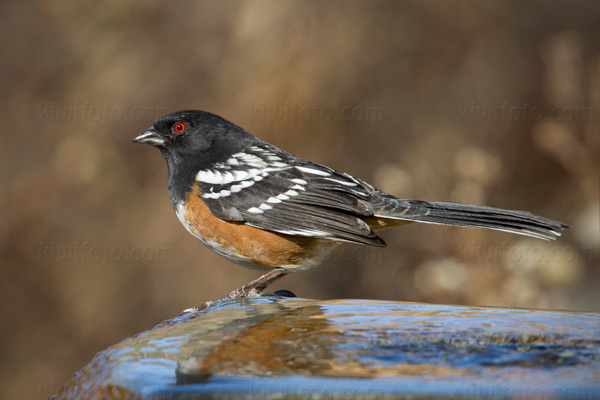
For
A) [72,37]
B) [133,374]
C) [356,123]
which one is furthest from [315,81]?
[133,374]

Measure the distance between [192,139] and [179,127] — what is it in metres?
0.10

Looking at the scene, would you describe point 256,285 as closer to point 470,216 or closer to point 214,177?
point 214,177

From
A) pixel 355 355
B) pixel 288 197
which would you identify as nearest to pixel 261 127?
pixel 288 197

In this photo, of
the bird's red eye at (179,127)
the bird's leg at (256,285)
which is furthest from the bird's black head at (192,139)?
the bird's leg at (256,285)

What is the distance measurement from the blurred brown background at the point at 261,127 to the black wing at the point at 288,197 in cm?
187

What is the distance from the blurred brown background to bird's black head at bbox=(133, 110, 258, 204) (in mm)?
1941

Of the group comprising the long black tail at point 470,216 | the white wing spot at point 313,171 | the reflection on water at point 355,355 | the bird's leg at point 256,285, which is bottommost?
the reflection on water at point 355,355

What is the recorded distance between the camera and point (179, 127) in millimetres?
4016

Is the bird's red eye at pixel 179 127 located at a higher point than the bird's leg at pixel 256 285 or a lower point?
higher

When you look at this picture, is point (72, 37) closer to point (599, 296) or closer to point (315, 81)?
point (315, 81)

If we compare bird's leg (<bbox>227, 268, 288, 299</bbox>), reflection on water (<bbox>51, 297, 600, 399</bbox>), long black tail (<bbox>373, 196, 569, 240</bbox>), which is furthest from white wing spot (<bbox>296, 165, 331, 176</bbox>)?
reflection on water (<bbox>51, 297, 600, 399</bbox>)

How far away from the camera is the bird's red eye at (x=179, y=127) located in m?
4.02

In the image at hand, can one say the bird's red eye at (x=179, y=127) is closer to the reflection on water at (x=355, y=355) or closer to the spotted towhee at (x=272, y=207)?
the spotted towhee at (x=272, y=207)

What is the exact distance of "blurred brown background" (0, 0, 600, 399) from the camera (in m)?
6.29
